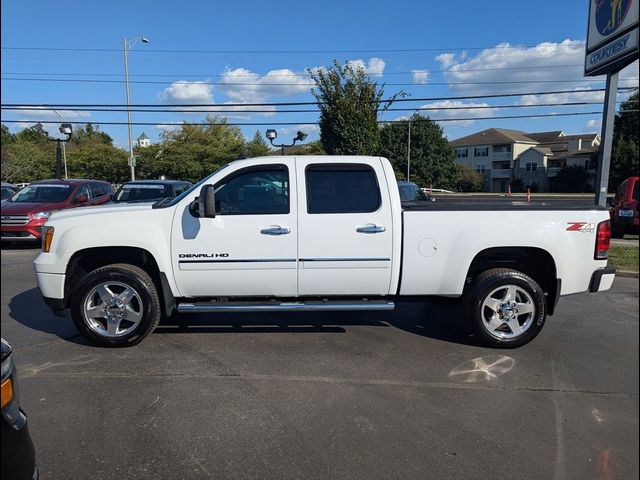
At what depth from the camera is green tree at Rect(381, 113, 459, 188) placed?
61062mm

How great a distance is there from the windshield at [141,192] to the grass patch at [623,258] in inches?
414

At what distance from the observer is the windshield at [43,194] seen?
1309cm

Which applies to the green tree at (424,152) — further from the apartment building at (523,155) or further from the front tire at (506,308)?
the front tire at (506,308)

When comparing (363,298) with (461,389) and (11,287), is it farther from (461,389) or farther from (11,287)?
(11,287)

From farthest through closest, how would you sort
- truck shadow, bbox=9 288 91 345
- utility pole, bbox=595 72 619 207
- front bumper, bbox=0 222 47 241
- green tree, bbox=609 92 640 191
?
green tree, bbox=609 92 640 191, front bumper, bbox=0 222 47 241, utility pole, bbox=595 72 619 207, truck shadow, bbox=9 288 91 345

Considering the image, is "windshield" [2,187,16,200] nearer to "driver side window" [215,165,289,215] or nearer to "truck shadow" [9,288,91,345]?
"truck shadow" [9,288,91,345]

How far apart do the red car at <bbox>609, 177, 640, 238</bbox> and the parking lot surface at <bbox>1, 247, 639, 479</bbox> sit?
9641 millimetres

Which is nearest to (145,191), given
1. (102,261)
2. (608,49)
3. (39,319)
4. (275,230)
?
(39,319)

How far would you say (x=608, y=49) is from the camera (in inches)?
395

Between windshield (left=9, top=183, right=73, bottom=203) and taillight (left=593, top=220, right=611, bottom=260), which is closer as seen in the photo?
taillight (left=593, top=220, right=611, bottom=260)

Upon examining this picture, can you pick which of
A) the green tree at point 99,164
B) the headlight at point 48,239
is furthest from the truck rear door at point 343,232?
the green tree at point 99,164

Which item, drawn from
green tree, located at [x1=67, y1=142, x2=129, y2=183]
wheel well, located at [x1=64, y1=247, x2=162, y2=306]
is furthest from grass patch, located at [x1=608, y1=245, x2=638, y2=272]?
green tree, located at [x1=67, y1=142, x2=129, y2=183]

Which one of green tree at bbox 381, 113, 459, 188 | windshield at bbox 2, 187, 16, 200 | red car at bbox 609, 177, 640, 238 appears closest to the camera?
red car at bbox 609, 177, 640, 238

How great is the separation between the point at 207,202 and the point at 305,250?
1066 millimetres
